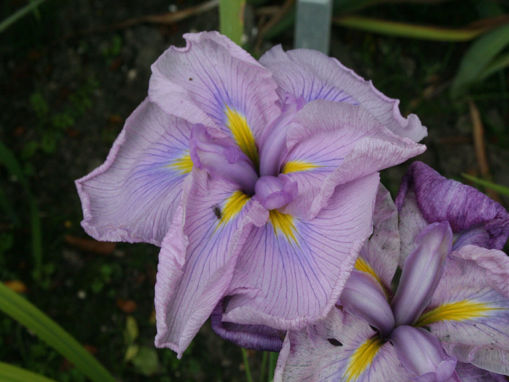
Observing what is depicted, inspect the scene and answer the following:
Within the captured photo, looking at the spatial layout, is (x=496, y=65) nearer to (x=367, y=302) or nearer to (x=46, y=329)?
(x=367, y=302)

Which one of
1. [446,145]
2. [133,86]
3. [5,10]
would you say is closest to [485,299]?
[446,145]

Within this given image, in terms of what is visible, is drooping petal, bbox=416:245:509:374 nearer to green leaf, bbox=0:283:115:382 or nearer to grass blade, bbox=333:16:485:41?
green leaf, bbox=0:283:115:382

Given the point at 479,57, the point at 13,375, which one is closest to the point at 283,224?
the point at 13,375

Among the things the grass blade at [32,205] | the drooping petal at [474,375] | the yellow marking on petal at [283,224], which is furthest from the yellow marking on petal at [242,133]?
the grass blade at [32,205]

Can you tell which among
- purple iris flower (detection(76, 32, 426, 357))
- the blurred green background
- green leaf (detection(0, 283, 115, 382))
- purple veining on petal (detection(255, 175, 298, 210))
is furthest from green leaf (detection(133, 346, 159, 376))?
purple veining on petal (detection(255, 175, 298, 210))

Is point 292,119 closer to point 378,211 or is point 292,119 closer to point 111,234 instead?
point 378,211

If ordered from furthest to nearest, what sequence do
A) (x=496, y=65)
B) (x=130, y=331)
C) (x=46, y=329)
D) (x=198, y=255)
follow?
(x=496, y=65) → (x=130, y=331) → (x=46, y=329) → (x=198, y=255)
